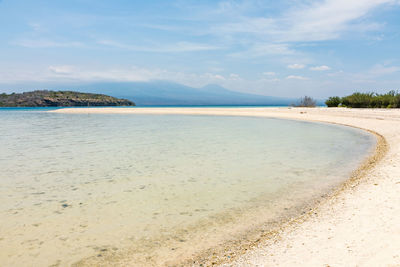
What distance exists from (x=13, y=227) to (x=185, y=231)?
351 centimetres

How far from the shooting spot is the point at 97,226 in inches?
208

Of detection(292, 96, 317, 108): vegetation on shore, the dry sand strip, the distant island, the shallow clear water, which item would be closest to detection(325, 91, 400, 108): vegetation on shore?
detection(292, 96, 317, 108): vegetation on shore

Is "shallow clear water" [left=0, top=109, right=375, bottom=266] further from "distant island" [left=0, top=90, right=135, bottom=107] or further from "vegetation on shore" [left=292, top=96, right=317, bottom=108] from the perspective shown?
"distant island" [left=0, top=90, right=135, bottom=107]

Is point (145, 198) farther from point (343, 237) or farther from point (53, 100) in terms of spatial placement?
point (53, 100)

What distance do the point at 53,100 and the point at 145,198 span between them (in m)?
132

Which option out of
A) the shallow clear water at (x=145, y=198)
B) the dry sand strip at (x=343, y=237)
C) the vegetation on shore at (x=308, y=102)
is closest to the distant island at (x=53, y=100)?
the vegetation on shore at (x=308, y=102)

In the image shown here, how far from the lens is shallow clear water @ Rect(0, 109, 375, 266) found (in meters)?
4.55

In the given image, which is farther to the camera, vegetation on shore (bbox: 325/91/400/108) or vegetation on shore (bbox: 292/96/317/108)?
vegetation on shore (bbox: 292/96/317/108)

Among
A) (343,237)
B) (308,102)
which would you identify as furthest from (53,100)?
(343,237)

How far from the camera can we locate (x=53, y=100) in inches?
4683

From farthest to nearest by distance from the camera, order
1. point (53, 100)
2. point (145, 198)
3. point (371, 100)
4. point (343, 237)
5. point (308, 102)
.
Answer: point (53, 100) < point (308, 102) < point (371, 100) < point (145, 198) < point (343, 237)

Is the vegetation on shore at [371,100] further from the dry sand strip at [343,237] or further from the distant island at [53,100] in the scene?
the distant island at [53,100]

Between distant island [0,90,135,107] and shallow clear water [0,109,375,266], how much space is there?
114 metres

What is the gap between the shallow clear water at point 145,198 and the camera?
4551 mm
